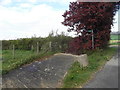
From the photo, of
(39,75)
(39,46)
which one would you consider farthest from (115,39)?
(39,75)

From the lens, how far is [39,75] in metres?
10.5

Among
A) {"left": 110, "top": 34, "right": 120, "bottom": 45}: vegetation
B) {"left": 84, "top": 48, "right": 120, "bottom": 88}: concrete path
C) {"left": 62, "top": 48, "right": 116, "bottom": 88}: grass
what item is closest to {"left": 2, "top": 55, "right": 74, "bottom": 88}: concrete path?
{"left": 62, "top": 48, "right": 116, "bottom": 88}: grass

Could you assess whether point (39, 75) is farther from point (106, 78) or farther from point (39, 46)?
point (39, 46)

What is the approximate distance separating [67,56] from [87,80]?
470 centimetres

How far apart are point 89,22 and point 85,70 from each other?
4.50 m

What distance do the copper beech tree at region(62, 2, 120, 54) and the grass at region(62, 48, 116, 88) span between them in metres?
0.77

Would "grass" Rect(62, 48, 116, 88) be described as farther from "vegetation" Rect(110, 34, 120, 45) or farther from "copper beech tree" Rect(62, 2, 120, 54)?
"vegetation" Rect(110, 34, 120, 45)

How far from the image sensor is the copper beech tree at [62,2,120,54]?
48.0ft

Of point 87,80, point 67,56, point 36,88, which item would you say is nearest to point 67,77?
point 87,80

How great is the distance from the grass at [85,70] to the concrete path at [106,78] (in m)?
0.28

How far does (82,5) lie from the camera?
1516cm

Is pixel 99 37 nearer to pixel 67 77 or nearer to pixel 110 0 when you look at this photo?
pixel 110 0

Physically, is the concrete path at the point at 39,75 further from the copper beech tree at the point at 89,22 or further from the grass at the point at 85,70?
the copper beech tree at the point at 89,22

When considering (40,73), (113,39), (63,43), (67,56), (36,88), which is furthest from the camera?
(113,39)
